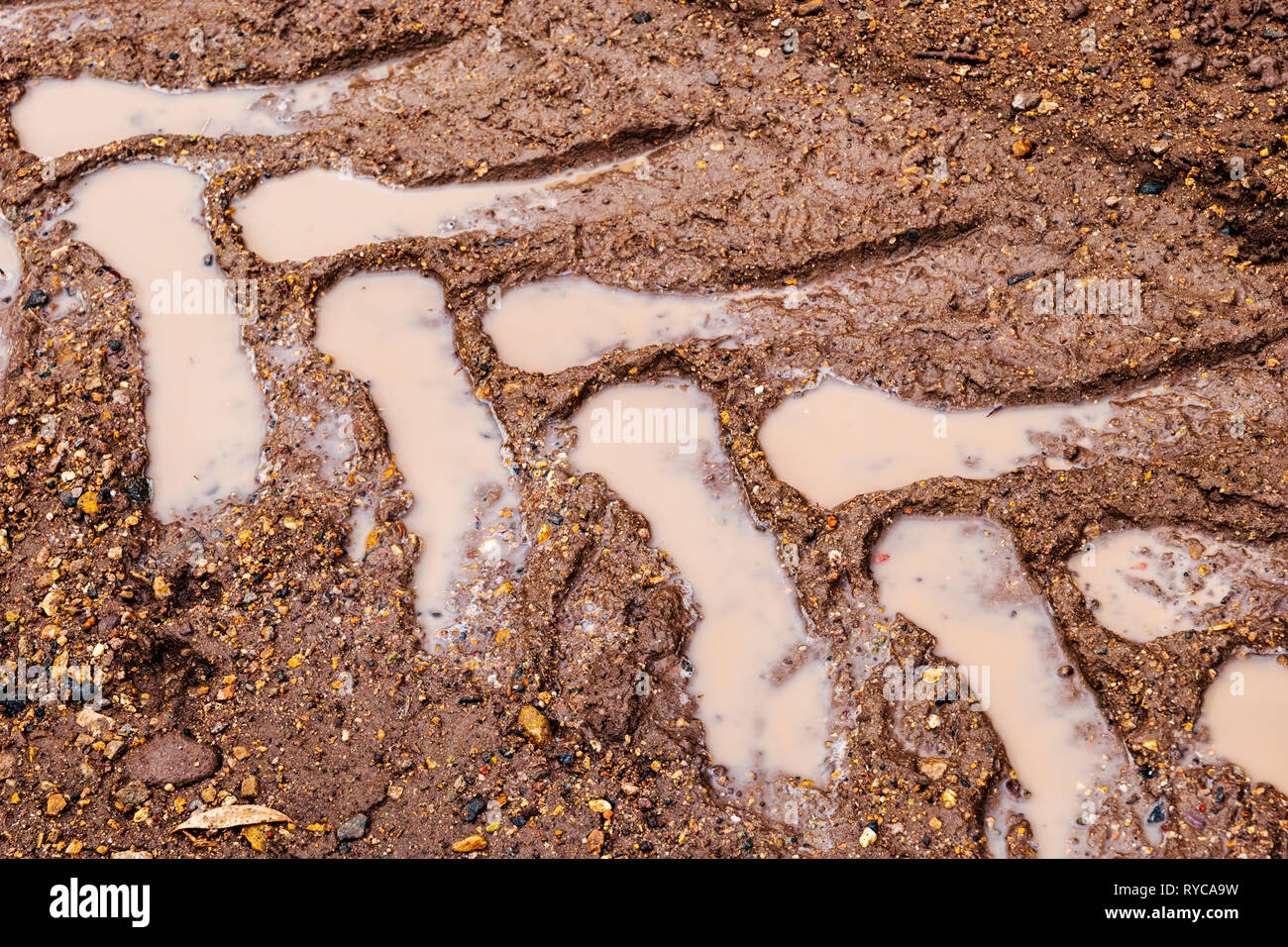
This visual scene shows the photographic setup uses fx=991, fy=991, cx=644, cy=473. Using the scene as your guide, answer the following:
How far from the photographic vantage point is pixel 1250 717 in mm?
3834

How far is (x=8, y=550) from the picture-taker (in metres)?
4.35

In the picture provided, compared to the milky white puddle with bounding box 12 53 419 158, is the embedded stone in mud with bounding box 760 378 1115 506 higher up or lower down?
lower down

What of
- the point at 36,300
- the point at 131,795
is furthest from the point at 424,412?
the point at 36,300

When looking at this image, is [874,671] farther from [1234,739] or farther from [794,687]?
[1234,739]

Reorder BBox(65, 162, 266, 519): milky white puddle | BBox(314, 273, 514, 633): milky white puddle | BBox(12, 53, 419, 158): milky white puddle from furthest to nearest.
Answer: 1. BBox(12, 53, 419, 158): milky white puddle
2. BBox(65, 162, 266, 519): milky white puddle
3. BBox(314, 273, 514, 633): milky white puddle

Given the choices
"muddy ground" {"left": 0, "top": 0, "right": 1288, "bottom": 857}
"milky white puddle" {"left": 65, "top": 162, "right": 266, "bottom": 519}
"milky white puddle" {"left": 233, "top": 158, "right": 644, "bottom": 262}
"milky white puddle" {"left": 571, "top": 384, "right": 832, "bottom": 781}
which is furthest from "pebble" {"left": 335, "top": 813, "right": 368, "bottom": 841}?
"milky white puddle" {"left": 233, "top": 158, "right": 644, "bottom": 262}

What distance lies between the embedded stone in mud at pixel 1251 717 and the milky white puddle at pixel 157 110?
5.32 metres

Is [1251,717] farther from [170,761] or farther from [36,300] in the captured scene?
[36,300]

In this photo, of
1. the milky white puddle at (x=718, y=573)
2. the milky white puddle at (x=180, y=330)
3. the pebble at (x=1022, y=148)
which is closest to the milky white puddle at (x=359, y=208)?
the milky white puddle at (x=180, y=330)

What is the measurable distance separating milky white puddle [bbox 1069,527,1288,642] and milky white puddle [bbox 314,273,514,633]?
259 centimetres

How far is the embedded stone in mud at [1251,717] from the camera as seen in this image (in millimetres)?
3762

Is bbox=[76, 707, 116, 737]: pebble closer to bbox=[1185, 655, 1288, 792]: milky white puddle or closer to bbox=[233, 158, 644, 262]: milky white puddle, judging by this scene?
bbox=[233, 158, 644, 262]: milky white puddle

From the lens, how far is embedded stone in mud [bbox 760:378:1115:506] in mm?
4465
